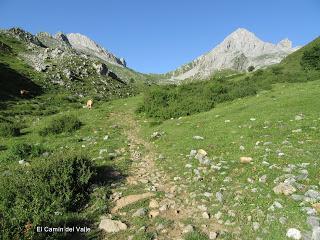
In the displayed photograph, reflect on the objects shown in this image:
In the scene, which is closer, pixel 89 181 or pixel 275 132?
pixel 89 181

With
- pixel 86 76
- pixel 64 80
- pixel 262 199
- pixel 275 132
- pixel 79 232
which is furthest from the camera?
pixel 86 76

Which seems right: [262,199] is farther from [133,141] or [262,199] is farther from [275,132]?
[133,141]

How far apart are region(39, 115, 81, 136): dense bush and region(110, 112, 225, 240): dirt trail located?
260 inches

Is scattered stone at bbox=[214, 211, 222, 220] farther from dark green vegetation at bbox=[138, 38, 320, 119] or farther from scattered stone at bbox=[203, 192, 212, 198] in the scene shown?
dark green vegetation at bbox=[138, 38, 320, 119]

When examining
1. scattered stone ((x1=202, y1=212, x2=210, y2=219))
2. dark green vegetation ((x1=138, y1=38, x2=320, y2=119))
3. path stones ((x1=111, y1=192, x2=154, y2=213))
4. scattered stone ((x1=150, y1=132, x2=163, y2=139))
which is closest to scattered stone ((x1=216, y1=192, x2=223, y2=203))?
scattered stone ((x1=202, y1=212, x2=210, y2=219))

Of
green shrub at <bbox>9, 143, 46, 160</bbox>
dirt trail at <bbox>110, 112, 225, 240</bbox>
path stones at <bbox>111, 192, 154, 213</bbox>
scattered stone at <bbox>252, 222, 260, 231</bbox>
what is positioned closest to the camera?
scattered stone at <bbox>252, 222, 260, 231</bbox>

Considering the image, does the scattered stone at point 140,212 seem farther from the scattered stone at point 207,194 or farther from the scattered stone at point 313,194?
the scattered stone at point 313,194

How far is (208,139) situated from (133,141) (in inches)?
172

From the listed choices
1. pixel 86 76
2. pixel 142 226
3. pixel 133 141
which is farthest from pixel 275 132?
pixel 86 76

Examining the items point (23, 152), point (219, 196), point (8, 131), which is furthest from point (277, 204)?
point (8, 131)

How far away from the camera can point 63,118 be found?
2391 cm

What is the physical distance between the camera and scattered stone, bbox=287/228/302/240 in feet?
26.8

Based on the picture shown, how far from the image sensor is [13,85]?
1656 inches

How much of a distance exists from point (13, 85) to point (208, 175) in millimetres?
35697
